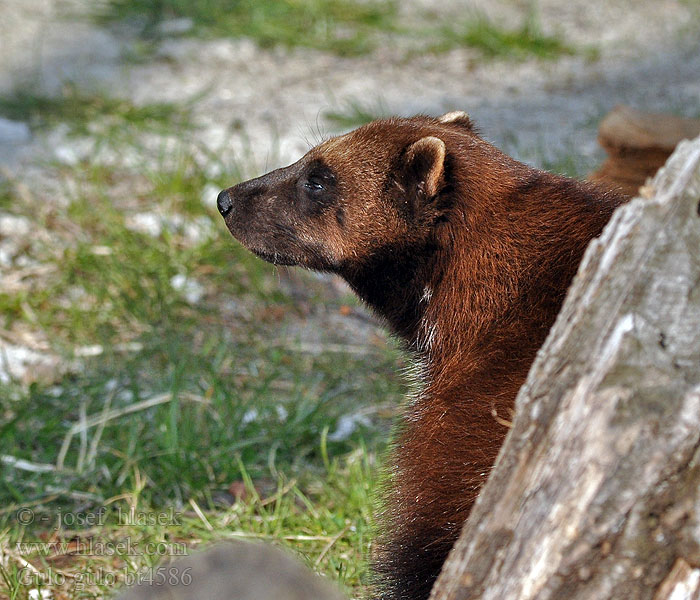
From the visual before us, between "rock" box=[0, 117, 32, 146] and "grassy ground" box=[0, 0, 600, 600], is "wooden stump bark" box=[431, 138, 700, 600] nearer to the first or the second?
"grassy ground" box=[0, 0, 600, 600]

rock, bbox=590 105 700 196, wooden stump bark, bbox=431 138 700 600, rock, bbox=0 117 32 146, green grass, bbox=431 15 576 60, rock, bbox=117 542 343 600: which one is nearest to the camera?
rock, bbox=117 542 343 600

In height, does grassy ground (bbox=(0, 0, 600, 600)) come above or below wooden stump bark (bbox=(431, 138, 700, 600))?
below

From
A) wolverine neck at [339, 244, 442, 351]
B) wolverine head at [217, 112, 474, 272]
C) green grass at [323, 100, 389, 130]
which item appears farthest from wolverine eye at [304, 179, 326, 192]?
green grass at [323, 100, 389, 130]

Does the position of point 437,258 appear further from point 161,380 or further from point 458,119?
point 161,380

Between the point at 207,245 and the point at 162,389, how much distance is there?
115cm

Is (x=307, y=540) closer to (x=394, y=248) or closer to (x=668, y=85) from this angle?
(x=394, y=248)

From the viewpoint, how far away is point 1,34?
691 cm

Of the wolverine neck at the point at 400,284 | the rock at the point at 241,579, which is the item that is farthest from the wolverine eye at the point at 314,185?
the rock at the point at 241,579

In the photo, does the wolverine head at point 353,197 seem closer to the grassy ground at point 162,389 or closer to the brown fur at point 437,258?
the brown fur at point 437,258

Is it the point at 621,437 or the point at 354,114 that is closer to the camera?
the point at 621,437

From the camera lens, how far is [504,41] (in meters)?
7.18

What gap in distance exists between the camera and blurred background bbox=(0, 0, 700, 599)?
3.36 m

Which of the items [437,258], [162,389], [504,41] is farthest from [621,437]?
[504,41]

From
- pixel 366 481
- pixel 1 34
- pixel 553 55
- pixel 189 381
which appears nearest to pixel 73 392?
pixel 189 381
